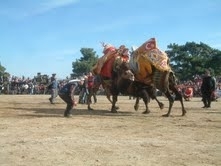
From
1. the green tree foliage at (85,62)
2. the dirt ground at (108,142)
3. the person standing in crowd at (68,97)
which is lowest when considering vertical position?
the dirt ground at (108,142)

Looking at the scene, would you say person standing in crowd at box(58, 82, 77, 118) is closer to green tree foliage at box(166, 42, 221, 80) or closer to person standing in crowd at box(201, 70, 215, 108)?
person standing in crowd at box(201, 70, 215, 108)

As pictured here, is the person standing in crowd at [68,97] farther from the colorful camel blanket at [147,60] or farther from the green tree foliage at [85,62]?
the green tree foliage at [85,62]

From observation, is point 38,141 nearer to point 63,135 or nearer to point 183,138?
point 63,135

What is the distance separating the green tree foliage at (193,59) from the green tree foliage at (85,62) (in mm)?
11214

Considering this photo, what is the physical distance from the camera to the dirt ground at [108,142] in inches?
335

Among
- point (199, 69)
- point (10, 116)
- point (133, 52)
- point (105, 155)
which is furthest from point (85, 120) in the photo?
point (199, 69)

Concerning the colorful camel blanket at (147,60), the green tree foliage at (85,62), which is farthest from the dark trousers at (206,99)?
the green tree foliage at (85,62)

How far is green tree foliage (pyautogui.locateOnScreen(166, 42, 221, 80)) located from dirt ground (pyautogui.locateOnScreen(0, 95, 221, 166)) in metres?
39.6

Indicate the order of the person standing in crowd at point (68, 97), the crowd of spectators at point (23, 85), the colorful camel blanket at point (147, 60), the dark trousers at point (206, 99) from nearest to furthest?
the person standing in crowd at point (68, 97) → the colorful camel blanket at point (147, 60) → the dark trousers at point (206, 99) → the crowd of spectators at point (23, 85)

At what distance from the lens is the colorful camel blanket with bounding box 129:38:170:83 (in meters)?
16.5

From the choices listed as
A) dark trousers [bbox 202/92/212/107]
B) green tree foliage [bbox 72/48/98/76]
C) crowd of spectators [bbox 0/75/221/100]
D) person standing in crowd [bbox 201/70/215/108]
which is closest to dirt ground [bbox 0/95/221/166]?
dark trousers [bbox 202/92/212/107]

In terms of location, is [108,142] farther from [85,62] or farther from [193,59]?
[85,62]

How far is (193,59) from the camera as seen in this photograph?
2162 inches

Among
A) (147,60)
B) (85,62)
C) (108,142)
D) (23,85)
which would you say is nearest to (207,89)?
(147,60)
